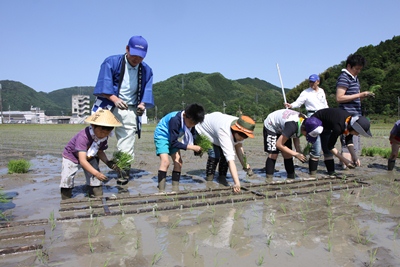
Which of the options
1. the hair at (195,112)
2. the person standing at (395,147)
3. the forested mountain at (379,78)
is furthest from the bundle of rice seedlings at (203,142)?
the forested mountain at (379,78)

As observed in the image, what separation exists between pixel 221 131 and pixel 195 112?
58 centimetres

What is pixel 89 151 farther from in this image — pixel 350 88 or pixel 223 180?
pixel 350 88

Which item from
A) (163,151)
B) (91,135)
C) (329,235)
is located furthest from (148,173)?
(329,235)

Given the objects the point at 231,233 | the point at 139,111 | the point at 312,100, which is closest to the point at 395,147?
the point at 312,100

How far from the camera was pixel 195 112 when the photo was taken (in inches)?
179

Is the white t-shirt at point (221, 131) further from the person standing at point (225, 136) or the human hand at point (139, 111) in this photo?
the human hand at point (139, 111)

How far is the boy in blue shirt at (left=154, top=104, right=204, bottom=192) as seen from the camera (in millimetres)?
4625

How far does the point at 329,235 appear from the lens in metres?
2.92

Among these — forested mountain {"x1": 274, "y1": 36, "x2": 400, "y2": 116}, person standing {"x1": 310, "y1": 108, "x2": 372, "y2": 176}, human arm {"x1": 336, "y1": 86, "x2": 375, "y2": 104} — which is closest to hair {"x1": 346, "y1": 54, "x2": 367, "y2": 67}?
human arm {"x1": 336, "y1": 86, "x2": 375, "y2": 104}

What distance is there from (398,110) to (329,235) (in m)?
36.2

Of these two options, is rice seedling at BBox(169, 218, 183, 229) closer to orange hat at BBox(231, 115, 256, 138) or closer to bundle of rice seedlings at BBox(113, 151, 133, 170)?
bundle of rice seedlings at BBox(113, 151, 133, 170)

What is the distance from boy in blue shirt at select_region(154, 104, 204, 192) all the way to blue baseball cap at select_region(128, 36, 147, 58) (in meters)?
1.00

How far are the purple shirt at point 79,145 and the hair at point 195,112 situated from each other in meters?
1.13

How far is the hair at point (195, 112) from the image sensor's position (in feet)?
14.9
